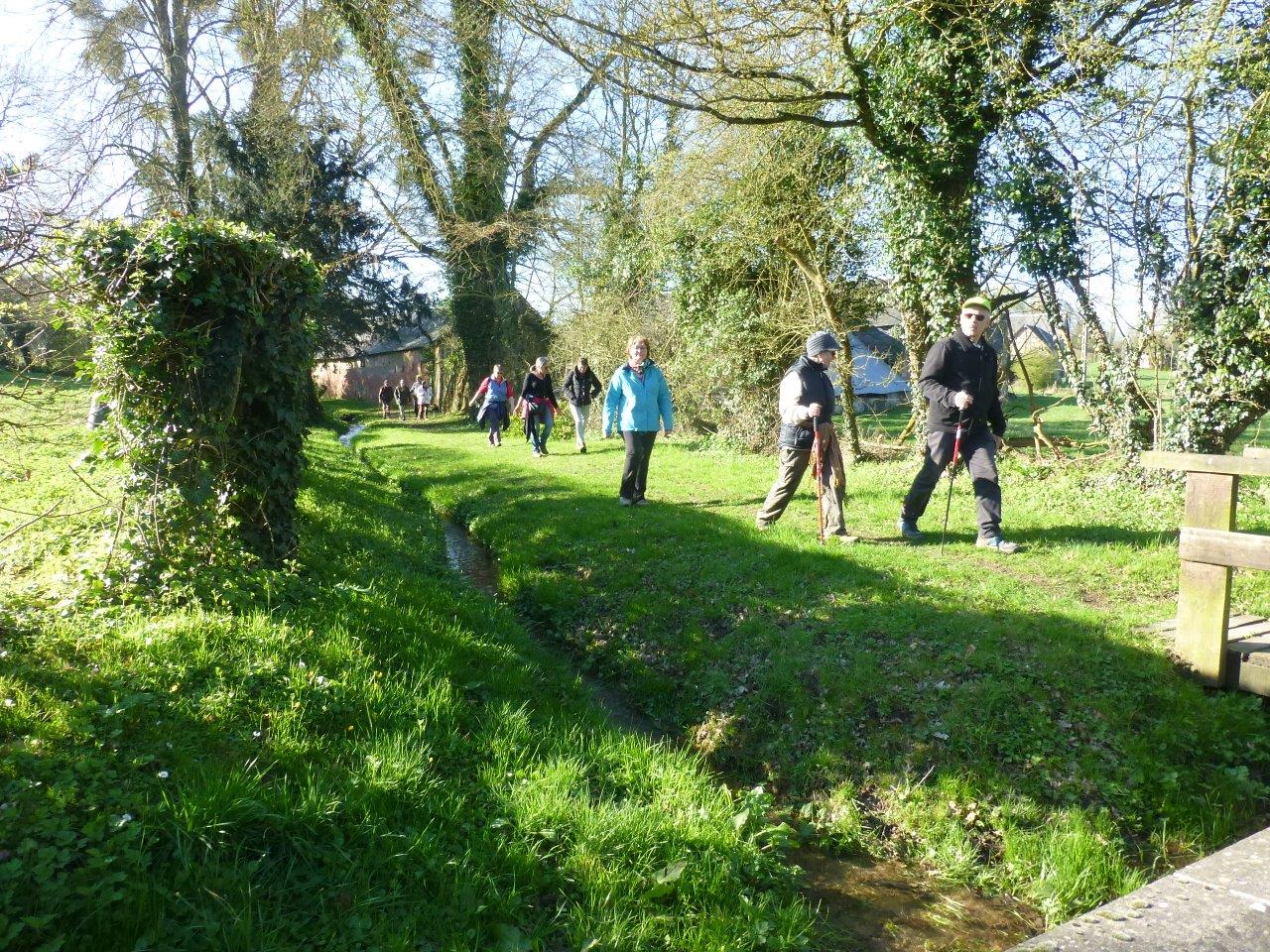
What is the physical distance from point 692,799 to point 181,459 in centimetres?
402

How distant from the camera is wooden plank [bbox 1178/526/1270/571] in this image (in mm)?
4695

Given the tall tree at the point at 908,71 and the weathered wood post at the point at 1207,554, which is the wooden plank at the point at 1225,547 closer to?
the weathered wood post at the point at 1207,554

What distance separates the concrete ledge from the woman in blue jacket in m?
7.52

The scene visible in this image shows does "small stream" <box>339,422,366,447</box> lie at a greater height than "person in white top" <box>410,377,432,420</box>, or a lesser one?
lesser

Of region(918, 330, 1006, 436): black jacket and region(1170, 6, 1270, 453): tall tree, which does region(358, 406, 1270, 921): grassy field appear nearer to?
region(1170, 6, 1270, 453): tall tree

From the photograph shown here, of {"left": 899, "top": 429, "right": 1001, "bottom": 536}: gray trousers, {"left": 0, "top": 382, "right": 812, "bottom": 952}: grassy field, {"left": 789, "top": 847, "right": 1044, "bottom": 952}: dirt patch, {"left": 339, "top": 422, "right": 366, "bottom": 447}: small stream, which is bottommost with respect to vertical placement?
{"left": 789, "top": 847, "right": 1044, "bottom": 952}: dirt patch

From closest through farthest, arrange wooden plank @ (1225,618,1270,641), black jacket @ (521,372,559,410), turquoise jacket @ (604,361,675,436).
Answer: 1. wooden plank @ (1225,618,1270,641)
2. turquoise jacket @ (604,361,675,436)
3. black jacket @ (521,372,559,410)

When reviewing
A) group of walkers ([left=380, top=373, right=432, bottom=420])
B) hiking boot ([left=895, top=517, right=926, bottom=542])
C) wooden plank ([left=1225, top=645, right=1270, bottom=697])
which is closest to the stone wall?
group of walkers ([left=380, top=373, right=432, bottom=420])

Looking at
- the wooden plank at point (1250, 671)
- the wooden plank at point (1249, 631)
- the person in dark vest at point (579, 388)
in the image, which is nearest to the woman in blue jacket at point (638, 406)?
the wooden plank at point (1249, 631)

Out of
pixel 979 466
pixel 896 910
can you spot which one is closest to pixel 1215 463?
pixel 979 466

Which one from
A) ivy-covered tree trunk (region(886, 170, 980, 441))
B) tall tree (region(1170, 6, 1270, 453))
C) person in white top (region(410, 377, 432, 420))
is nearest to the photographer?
tall tree (region(1170, 6, 1270, 453))

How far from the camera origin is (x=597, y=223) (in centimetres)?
2381

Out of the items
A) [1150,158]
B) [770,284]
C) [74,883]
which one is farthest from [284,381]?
[770,284]

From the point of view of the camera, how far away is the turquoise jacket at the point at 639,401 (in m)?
10.2
